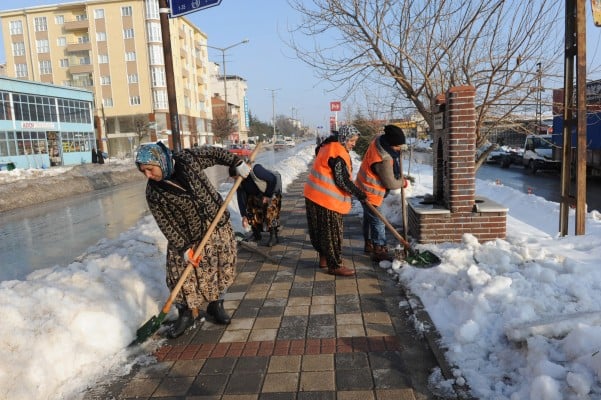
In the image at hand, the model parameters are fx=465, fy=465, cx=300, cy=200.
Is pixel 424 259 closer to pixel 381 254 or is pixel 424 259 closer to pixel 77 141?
pixel 381 254

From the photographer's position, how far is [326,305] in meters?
4.47

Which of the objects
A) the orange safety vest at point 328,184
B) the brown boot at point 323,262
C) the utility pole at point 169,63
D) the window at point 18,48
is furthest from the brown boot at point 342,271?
the window at point 18,48

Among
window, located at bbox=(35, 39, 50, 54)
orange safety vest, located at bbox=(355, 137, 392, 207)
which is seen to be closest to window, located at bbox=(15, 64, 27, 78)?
window, located at bbox=(35, 39, 50, 54)

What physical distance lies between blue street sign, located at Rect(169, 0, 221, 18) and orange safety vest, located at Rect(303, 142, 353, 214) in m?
2.92

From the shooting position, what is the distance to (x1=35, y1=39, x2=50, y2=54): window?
190 feet

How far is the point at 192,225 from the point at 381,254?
2650 mm

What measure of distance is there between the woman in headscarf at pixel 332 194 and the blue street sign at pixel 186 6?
2828 mm

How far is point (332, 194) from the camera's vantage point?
5.18 metres

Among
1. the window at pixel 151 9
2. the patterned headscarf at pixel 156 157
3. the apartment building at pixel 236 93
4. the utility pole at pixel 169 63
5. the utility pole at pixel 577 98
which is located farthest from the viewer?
the apartment building at pixel 236 93

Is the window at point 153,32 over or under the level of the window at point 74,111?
over

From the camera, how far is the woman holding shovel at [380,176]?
218 inches

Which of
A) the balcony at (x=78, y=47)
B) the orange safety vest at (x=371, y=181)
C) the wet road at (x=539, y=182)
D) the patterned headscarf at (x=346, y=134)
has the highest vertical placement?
the balcony at (x=78, y=47)

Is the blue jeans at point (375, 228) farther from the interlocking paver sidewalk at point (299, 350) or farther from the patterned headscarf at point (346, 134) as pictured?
the patterned headscarf at point (346, 134)

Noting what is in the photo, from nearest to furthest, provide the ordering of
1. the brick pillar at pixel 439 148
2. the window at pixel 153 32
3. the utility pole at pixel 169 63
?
the brick pillar at pixel 439 148 → the utility pole at pixel 169 63 → the window at pixel 153 32
